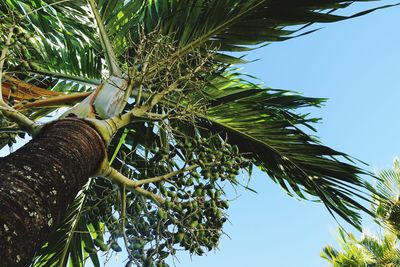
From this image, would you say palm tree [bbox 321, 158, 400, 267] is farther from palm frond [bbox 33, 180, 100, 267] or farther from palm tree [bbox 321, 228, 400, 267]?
palm frond [bbox 33, 180, 100, 267]

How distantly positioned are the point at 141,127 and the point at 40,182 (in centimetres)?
261

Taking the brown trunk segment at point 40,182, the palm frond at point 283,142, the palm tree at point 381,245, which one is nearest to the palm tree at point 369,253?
the palm tree at point 381,245

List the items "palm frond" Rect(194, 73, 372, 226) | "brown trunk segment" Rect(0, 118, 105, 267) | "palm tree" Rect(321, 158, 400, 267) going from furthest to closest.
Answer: "palm tree" Rect(321, 158, 400, 267), "palm frond" Rect(194, 73, 372, 226), "brown trunk segment" Rect(0, 118, 105, 267)

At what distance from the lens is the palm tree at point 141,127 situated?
74.2 inches

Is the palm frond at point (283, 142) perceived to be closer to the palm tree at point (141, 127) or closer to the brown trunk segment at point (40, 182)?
the palm tree at point (141, 127)

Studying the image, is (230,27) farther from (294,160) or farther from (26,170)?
(26,170)

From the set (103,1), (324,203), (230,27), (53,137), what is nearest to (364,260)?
(324,203)

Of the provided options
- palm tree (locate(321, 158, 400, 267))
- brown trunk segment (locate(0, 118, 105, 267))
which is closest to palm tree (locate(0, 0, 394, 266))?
brown trunk segment (locate(0, 118, 105, 267))

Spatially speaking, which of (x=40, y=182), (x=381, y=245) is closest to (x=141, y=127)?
(x=40, y=182)

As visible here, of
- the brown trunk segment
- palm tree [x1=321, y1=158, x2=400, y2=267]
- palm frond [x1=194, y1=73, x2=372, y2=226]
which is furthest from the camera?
palm tree [x1=321, y1=158, x2=400, y2=267]

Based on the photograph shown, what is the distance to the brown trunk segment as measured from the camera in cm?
145

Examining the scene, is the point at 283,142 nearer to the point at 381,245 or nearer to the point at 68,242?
the point at 68,242

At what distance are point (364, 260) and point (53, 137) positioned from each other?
26.8 feet

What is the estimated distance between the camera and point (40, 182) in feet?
5.52
